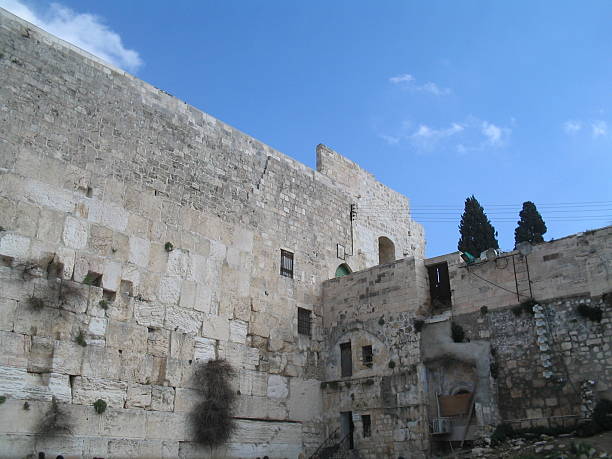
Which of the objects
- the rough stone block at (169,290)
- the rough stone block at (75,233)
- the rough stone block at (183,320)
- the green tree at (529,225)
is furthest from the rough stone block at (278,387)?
the green tree at (529,225)

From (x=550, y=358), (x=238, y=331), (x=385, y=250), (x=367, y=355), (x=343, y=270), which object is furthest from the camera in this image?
(x=385, y=250)

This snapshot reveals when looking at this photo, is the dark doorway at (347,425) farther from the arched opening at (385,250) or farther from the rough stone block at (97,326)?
the rough stone block at (97,326)

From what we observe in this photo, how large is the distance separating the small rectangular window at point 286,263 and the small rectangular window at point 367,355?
Result: 2.64 metres

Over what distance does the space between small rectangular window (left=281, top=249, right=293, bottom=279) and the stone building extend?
0.06m

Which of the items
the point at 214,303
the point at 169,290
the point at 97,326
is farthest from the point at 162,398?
the point at 214,303

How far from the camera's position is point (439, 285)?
52.2 ft

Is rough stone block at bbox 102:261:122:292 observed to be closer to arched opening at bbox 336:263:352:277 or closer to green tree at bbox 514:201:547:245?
arched opening at bbox 336:263:352:277

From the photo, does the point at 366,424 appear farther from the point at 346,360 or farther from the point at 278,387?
the point at 278,387

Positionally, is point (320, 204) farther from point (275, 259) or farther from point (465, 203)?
point (465, 203)

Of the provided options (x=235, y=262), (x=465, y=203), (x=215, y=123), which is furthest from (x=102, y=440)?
(x=465, y=203)

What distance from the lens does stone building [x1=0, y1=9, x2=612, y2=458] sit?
38.2 feet

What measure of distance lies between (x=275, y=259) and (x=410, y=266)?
3.39 metres

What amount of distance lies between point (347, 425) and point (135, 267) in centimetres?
656

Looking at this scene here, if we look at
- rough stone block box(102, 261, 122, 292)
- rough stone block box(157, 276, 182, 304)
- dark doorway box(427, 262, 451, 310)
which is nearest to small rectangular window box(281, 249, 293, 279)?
rough stone block box(157, 276, 182, 304)
